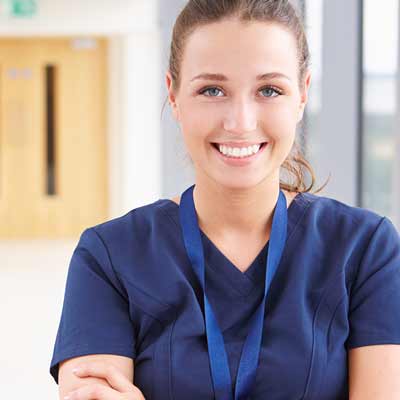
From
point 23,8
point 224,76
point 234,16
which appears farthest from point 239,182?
point 23,8

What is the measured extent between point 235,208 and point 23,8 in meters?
8.12

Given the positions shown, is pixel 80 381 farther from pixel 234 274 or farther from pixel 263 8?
pixel 263 8

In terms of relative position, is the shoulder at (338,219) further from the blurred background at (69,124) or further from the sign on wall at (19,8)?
the sign on wall at (19,8)

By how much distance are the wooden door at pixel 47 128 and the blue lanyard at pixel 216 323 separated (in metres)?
8.59

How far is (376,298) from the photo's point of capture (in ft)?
→ 4.75

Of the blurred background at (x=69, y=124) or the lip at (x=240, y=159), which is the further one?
the blurred background at (x=69, y=124)

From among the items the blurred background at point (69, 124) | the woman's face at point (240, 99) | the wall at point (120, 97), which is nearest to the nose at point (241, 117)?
the woman's face at point (240, 99)

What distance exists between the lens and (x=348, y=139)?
3570 mm

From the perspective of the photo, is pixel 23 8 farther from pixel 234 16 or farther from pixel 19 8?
pixel 234 16

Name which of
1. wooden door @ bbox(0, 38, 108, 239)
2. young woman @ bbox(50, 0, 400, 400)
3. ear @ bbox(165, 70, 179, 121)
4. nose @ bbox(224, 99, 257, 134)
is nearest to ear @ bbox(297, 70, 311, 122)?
young woman @ bbox(50, 0, 400, 400)

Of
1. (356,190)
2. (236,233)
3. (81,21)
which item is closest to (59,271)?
(81,21)

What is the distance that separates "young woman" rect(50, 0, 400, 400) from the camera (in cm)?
140

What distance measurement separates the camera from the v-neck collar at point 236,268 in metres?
1.52

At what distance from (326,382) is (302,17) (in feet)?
2.25
